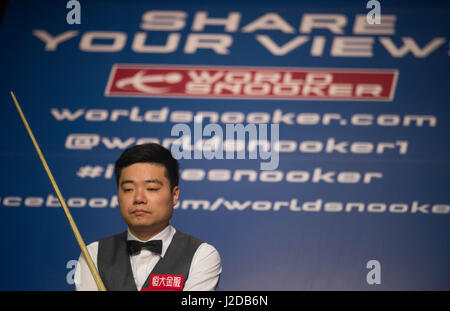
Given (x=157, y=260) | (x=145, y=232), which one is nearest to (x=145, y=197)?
(x=145, y=232)

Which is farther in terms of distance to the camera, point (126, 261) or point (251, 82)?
point (251, 82)

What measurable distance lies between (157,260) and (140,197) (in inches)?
9.9

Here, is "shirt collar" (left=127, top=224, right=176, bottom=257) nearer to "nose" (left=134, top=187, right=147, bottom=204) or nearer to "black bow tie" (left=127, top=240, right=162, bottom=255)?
"black bow tie" (left=127, top=240, right=162, bottom=255)

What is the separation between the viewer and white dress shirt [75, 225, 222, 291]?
1.47 meters

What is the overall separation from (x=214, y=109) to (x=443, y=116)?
126cm

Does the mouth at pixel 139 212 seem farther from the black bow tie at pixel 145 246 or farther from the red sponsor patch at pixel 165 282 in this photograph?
the red sponsor patch at pixel 165 282

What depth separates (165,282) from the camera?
1.48 meters

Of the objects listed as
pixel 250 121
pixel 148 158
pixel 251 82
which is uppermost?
pixel 251 82

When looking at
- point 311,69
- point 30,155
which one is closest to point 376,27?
point 311,69

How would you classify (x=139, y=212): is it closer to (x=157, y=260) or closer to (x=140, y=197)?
(x=140, y=197)

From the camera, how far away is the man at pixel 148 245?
4.91 ft

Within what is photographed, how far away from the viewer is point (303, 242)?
222 centimetres
